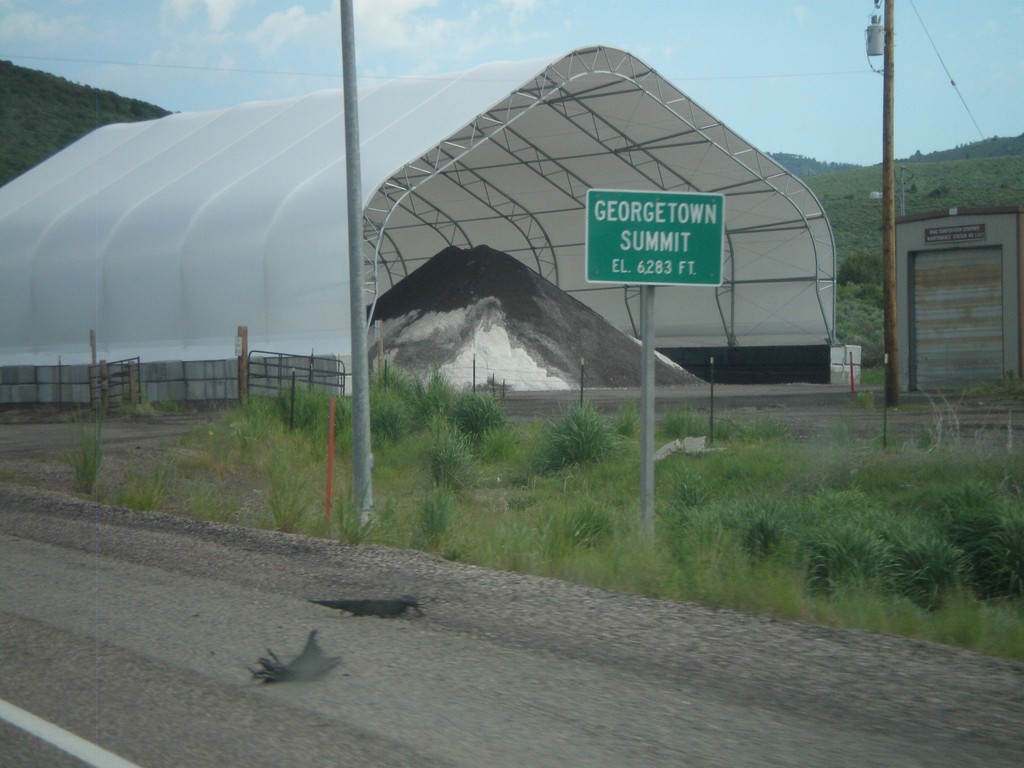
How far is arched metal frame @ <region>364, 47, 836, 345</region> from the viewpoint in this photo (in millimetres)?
36906

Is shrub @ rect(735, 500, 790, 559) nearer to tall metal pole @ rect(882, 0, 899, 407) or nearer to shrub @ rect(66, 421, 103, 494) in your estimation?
shrub @ rect(66, 421, 103, 494)

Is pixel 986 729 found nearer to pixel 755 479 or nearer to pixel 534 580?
pixel 534 580

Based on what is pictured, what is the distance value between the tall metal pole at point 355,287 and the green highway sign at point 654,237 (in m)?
3.70

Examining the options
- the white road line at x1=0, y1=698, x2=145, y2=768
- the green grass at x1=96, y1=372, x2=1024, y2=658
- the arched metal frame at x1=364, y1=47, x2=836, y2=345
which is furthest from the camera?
the arched metal frame at x1=364, y1=47, x2=836, y2=345

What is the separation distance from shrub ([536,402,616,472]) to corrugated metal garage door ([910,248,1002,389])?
46.8 ft

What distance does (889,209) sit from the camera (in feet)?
82.0

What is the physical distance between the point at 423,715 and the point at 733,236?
45077 mm

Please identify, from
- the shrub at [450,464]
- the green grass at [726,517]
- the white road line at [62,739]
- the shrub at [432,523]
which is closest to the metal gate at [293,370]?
the green grass at [726,517]

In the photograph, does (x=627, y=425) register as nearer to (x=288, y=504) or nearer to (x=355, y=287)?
(x=355, y=287)

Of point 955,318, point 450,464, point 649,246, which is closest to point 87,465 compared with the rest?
point 450,464

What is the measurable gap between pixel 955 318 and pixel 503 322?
1942 cm

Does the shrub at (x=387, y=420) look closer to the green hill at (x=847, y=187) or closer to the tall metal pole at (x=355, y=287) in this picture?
the tall metal pole at (x=355, y=287)

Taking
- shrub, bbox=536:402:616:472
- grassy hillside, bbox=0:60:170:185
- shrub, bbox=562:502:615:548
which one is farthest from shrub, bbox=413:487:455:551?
grassy hillside, bbox=0:60:170:185

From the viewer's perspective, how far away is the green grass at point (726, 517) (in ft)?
27.1
